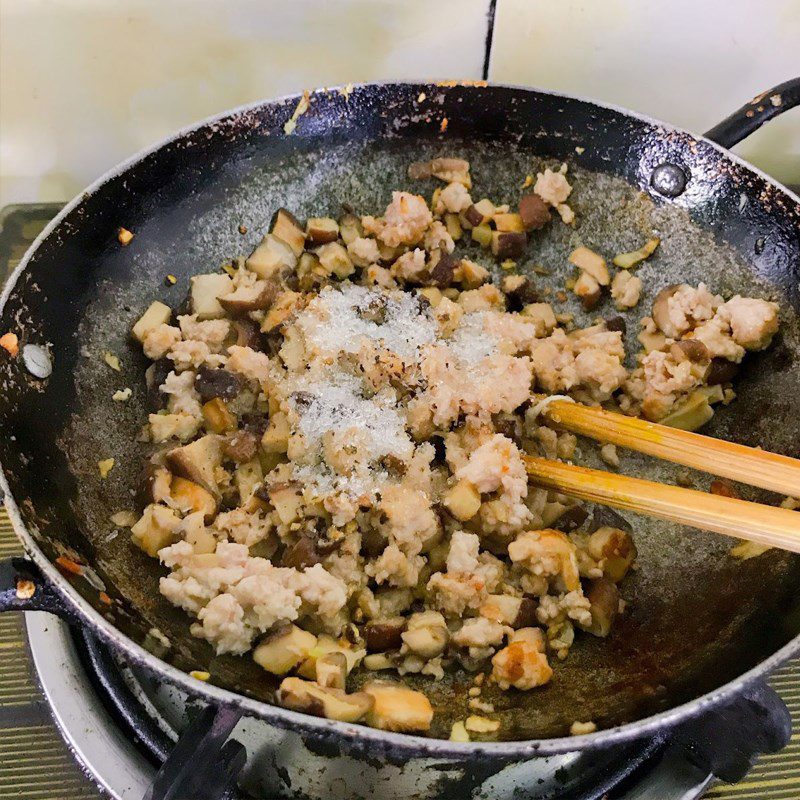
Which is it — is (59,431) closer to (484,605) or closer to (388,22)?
(484,605)

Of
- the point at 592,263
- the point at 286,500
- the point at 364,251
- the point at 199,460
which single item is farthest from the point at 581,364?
the point at 199,460

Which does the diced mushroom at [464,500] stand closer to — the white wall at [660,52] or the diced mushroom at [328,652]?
the diced mushroom at [328,652]

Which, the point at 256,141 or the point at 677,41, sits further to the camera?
the point at 677,41

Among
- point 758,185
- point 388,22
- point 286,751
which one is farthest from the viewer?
point 388,22

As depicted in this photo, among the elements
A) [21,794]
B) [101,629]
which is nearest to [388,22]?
[101,629]

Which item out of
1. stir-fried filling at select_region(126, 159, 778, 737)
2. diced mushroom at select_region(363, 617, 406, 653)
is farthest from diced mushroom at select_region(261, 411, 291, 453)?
diced mushroom at select_region(363, 617, 406, 653)

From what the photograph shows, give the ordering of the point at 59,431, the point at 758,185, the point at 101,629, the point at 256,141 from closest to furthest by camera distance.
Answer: the point at 101,629 < the point at 59,431 < the point at 758,185 < the point at 256,141

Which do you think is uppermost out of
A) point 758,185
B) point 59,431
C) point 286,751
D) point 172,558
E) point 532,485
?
point 758,185
